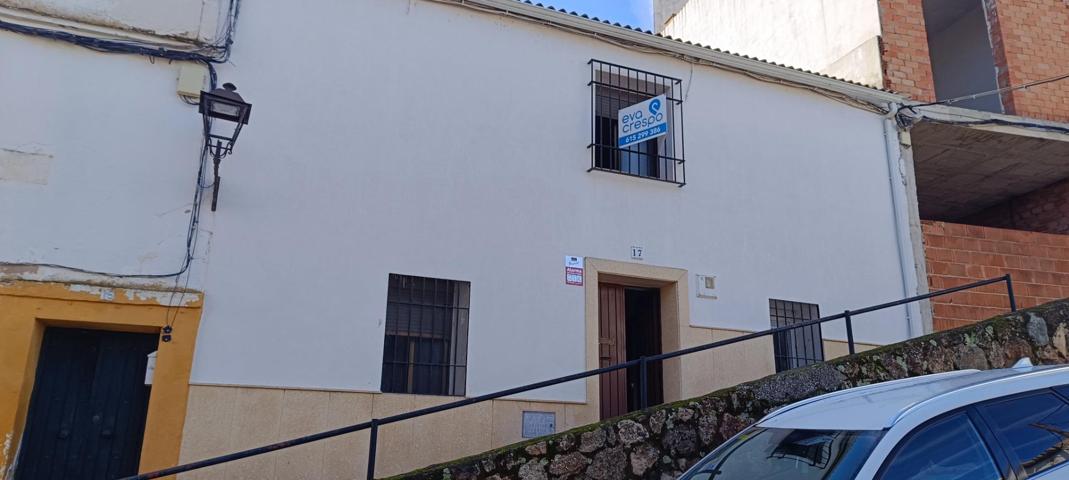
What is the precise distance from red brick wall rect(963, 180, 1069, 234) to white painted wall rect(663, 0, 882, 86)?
4.22 meters

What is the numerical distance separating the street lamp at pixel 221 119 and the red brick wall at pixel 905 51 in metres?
8.48

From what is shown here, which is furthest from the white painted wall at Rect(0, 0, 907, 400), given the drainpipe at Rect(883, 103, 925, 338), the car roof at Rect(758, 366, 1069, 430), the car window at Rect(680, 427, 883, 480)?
the car roof at Rect(758, 366, 1069, 430)

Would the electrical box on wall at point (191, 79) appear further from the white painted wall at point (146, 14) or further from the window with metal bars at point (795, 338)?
the window with metal bars at point (795, 338)

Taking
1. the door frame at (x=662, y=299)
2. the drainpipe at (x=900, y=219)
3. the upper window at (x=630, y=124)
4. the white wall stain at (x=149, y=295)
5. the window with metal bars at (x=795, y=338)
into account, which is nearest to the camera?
the white wall stain at (x=149, y=295)

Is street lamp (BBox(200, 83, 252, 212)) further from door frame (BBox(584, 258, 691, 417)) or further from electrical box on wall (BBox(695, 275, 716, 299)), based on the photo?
electrical box on wall (BBox(695, 275, 716, 299))

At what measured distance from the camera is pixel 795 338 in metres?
9.07

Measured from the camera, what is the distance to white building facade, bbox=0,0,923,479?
20.9 ft

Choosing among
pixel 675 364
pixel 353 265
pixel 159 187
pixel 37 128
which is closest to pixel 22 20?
pixel 37 128

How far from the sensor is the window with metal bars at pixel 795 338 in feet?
29.2

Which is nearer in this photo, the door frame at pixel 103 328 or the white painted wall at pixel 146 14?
the door frame at pixel 103 328


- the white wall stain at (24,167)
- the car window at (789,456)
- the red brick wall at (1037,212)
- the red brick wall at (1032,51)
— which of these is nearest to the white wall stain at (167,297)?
the white wall stain at (24,167)

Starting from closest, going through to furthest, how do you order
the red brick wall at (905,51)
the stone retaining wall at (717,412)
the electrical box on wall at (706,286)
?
the stone retaining wall at (717,412) → the electrical box on wall at (706,286) → the red brick wall at (905,51)

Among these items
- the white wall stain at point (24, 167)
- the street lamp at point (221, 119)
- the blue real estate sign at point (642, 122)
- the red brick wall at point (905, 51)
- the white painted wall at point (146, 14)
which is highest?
the red brick wall at point (905, 51)

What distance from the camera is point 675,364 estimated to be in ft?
26.9
